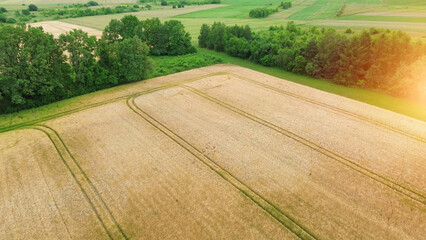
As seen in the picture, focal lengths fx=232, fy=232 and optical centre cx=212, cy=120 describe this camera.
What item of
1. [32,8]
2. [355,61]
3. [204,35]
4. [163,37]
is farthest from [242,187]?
[32,8]

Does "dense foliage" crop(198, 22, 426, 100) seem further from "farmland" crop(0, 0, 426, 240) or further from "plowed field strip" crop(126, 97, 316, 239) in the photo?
"plowed field strip" crop(126, 97, 316, 239)

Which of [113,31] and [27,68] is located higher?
[113,31]

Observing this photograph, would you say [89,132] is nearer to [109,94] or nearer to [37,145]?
[37,145]

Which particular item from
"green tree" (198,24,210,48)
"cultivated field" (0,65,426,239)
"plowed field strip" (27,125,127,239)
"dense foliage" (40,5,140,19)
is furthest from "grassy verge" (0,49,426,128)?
"dense foliage" (40,5,140,19)

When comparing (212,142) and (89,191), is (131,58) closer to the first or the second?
(212,142)

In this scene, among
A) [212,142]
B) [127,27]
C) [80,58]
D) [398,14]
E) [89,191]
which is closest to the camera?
[89,191]

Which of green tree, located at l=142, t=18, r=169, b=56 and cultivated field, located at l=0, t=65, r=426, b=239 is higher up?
green tree, located at l=142, t=18, r=169, b=56

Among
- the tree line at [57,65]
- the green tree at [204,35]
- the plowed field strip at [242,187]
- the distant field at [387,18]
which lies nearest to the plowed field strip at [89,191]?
the plowed field strip at [242,187]
